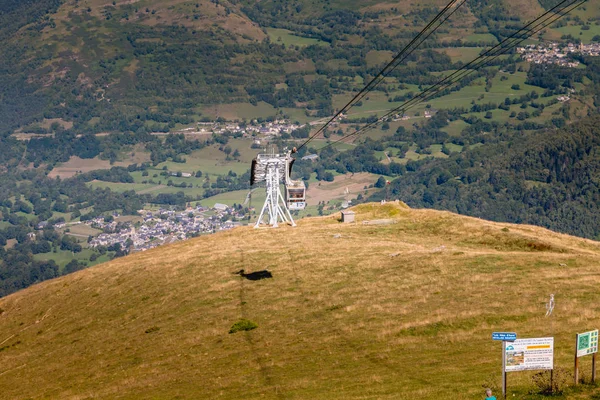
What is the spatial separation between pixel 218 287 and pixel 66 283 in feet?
75.4

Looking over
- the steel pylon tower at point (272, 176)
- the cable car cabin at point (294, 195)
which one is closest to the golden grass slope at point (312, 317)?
the cable car cabin at point (294, 195)

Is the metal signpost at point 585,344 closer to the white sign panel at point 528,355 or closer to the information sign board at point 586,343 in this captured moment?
the information sign board at point 586,343

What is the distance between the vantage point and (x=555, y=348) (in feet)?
126

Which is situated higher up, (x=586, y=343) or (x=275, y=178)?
(x=275, y=178)

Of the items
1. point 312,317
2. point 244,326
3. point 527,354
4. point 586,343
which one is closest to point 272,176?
point 312,317

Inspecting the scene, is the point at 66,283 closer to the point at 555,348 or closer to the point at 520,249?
the point at 520,249

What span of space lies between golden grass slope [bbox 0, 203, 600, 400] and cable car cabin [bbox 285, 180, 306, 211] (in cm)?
1703

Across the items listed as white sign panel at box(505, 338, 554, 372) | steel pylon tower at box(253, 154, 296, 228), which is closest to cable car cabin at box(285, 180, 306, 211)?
steel pylon tower at box(253, 154, 296, 228)

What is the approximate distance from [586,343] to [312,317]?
20.9 meters

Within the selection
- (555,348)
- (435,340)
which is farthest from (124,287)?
(555,348)

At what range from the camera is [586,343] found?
32.2 meters

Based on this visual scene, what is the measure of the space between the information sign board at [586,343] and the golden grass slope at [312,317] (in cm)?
143

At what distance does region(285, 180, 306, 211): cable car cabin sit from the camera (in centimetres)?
9944

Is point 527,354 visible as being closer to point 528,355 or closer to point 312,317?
point 528,355
